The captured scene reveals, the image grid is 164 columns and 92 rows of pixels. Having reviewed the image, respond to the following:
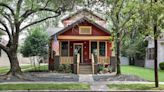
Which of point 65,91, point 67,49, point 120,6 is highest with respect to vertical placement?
point 120,6

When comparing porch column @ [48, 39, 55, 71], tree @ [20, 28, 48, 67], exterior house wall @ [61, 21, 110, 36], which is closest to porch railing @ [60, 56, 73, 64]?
porch column @ [48, 39, 55, 71]

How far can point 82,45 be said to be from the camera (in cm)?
3694

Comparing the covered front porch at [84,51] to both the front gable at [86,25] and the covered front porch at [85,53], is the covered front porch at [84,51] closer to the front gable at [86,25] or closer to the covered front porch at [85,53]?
the covered front porch at [85,53]

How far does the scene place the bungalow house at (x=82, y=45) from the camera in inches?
1350

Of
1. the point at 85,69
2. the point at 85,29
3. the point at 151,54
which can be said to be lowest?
the point at 85,69

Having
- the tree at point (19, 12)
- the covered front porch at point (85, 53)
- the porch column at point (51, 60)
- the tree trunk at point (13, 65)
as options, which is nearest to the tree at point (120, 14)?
the tree at point (19, 12)

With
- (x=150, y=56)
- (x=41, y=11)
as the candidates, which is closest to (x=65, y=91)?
(x=41, y=11)

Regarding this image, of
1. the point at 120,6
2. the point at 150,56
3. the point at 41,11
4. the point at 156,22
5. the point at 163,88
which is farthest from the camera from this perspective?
the point at 150,56

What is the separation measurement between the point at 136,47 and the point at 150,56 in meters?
5.66

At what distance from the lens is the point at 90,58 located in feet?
120

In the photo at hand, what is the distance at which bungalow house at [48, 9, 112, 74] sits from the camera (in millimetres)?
34281

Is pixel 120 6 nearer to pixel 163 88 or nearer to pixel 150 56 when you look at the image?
pixel 163 88

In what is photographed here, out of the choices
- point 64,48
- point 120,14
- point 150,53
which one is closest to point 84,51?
point 64,48

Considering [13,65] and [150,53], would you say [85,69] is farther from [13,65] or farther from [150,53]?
[150,53]
